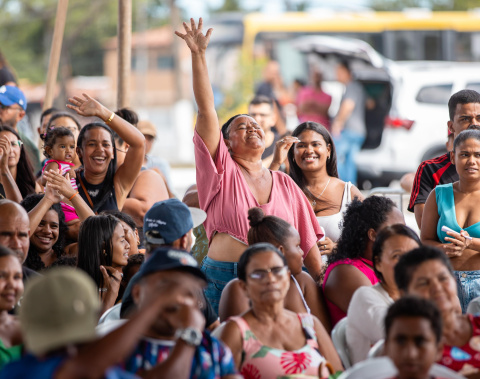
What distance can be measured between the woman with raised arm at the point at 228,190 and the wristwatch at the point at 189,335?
1544 mm

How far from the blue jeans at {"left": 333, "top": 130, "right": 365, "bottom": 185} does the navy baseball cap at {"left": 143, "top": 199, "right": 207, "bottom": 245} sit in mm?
7843

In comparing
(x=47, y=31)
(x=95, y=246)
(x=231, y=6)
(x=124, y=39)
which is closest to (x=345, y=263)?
(x=95, y=246)

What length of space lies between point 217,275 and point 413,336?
1.80 metres

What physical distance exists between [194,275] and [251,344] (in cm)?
53

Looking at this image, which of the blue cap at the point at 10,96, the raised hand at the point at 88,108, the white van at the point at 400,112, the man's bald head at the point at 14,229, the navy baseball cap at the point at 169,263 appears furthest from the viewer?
the white van at the point at 400,112

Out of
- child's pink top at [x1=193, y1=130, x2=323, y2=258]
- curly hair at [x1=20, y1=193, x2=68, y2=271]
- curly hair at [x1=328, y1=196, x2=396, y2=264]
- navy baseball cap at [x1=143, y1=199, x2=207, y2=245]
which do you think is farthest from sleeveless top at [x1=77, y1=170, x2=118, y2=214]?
curly hair at [x1=328, y1=196, x2=396, y2=264]

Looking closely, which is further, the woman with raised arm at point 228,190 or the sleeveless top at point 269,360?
the woman with raised arm at point 228,190

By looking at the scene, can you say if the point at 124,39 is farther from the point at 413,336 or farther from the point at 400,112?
the point at 400,112

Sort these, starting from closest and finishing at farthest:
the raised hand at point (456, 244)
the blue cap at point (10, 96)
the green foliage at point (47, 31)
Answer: the raised hand at point (456, 244)
the blue cap at point (10, 96)
the green foliage at point (47, 31)

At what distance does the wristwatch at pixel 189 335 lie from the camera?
9.58 feet

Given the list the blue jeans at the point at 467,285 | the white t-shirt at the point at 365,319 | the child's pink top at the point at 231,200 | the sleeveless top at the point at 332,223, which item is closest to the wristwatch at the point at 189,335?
the white t-shirt at the point at 365,319

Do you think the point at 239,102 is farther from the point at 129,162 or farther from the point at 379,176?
the point at 129,162

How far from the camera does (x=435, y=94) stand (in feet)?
47.2

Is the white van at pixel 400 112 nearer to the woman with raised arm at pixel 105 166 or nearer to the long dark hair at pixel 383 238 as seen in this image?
the woman with raised arm at pixel 105 166
